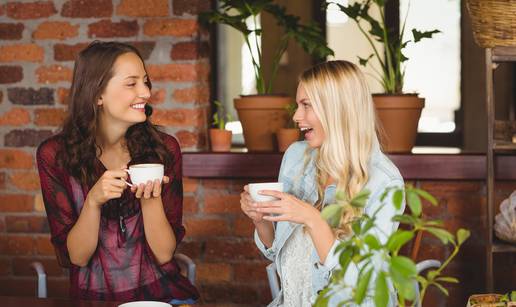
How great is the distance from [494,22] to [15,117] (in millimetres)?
1726

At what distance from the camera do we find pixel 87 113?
6.84 ft

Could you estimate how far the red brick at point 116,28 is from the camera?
2.76m

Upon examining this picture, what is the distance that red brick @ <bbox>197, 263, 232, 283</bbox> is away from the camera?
2805mm

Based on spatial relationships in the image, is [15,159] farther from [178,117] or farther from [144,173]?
[144,173]

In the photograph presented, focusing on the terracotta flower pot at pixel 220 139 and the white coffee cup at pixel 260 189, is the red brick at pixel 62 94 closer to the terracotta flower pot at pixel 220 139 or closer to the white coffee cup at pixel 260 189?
the terracotta flower pot at pixel 220 139

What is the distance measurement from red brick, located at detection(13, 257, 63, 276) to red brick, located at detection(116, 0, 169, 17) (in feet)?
3.16

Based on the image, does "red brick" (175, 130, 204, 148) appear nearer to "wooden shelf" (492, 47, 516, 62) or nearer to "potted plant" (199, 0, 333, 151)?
"potted plant" (199, 0, 333, 151)

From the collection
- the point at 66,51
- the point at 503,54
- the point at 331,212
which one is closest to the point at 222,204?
the point at 66,51

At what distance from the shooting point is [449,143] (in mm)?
4418

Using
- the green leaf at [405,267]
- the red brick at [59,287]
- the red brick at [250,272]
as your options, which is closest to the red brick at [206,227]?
the red brick at [250,272]

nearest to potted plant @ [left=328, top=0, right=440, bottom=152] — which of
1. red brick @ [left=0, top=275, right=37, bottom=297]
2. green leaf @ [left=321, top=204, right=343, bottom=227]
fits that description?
red brick @ [left=0, top=275, right=37, bottom=297]

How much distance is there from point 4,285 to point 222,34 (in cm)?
130

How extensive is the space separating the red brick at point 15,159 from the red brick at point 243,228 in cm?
80

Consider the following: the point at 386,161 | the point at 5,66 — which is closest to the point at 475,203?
the point at 386,161
